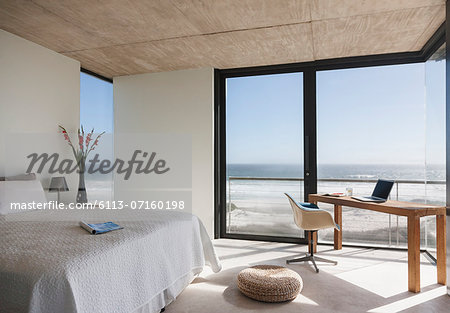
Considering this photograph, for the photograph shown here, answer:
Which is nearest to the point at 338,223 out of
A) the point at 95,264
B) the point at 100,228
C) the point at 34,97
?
the point at 100,228

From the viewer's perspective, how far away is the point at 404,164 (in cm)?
450

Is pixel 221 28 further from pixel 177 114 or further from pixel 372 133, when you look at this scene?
pixel 372 133

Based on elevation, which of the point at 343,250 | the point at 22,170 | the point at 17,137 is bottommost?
the point at 343,250

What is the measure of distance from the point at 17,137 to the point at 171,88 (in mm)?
2292

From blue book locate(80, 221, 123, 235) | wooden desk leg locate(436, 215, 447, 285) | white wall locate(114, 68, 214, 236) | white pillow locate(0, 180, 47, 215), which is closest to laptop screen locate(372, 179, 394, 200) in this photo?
wooden desk leg locate(436, 215, 447, 285)

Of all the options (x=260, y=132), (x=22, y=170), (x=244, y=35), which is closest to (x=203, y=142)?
(x=260, y=132)

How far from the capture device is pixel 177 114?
4.96 meters

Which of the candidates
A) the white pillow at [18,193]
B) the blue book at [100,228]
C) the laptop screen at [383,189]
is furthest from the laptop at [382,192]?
the white pillow at [18,193]

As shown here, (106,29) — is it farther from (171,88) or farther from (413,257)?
(413,257)

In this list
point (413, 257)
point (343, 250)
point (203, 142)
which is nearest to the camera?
point (413, 257)

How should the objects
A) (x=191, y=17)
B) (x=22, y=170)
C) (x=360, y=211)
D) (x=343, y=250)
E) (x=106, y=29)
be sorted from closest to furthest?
(x=191, y=17)
(x=106, y=29)
(x=22, y=170)
(x=343, y=250)
(x=360, y=211)

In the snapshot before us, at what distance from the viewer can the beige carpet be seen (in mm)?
2521

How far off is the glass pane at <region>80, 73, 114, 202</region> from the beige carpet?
2.44 metres

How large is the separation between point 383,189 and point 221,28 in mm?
2620
